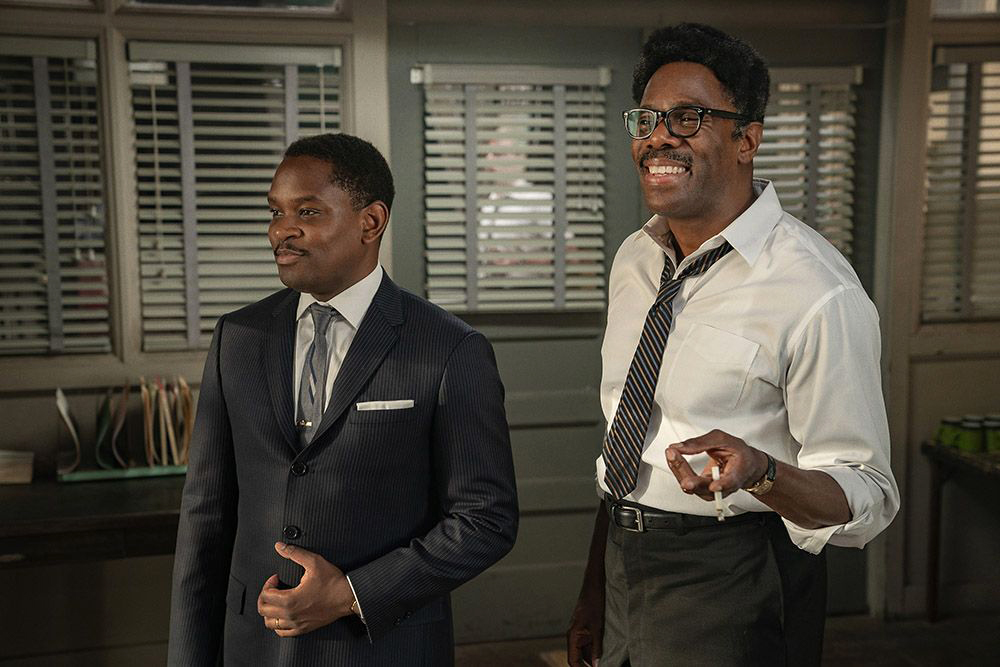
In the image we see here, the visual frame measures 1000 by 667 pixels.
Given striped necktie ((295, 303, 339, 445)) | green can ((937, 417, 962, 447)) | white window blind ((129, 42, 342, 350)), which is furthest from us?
green can ((937, 417, 962, 447))

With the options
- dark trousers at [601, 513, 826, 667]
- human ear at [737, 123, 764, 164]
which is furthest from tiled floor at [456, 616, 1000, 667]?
human ear at [737, 123, 764, 164]

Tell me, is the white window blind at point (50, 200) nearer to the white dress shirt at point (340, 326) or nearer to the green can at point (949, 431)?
the white dress shirt at point (340, 326)

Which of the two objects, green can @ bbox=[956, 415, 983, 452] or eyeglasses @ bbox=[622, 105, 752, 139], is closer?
eyeglasses @ bbox=[622, 105, 752, 139]

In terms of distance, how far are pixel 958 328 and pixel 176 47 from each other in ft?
10.1

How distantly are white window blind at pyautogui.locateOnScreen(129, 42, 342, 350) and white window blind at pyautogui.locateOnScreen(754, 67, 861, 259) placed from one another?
1.61 m

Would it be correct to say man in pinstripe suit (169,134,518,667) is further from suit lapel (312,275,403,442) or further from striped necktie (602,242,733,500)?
striped necktie (602,242,733,500)

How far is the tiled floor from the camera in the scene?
12.2ft

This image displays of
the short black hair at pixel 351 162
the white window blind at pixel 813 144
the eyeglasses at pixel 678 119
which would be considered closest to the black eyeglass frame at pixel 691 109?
the eyeglasses at pixel 678 119

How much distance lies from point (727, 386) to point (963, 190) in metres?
2.81

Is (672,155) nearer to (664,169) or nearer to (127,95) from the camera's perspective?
(664,169)

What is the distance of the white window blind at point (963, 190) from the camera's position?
384 centimetres

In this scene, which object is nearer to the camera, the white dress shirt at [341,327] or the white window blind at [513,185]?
the white dress shirt at [341,327]

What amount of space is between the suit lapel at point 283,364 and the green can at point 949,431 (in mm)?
2920

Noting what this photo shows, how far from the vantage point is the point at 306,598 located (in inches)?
62.5
